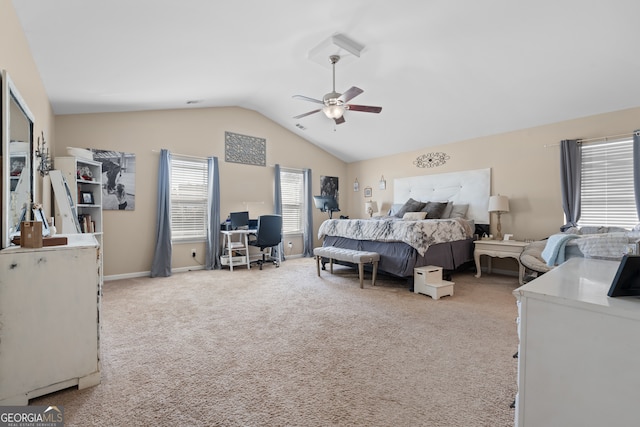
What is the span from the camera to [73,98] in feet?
12.0

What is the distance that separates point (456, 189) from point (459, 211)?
42cm

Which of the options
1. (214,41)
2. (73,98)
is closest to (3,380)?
(214,41)

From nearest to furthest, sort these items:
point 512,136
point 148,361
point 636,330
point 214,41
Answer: point 636,330
point 148,361
point 214,41
point 512,136

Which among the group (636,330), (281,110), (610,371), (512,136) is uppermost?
(281,110)

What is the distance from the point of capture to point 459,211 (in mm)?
5207

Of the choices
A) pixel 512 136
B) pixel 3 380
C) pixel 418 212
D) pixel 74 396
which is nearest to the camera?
pixel 3 380

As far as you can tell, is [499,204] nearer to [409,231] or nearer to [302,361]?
[409,231]

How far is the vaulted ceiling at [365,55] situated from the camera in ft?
8.23

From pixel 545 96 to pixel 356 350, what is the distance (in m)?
3.99

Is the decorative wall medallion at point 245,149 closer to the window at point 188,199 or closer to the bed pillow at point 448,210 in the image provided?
the window at point 188,199

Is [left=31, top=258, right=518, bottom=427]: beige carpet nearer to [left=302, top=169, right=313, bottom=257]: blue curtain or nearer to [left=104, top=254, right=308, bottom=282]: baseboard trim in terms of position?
[left=104, top=254, right=308, bottom=282]: baseboard trim

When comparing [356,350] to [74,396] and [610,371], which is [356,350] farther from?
[74,396]

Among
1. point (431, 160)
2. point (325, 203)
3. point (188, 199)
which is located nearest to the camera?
point (188, 199)

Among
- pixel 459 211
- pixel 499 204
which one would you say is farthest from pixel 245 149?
pixel 499 204
